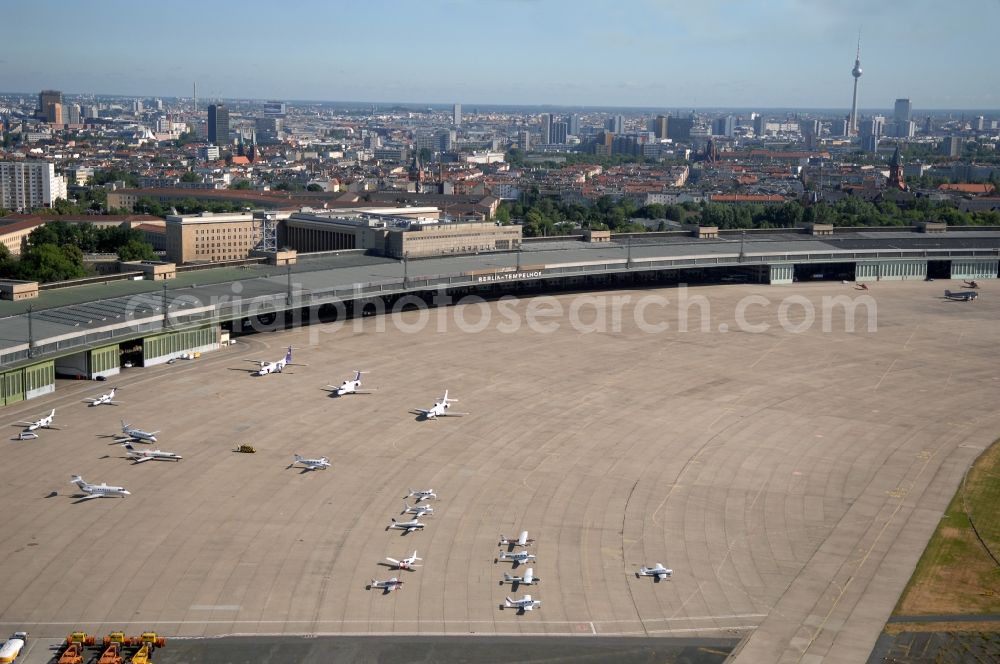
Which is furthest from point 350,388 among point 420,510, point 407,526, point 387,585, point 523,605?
point 523,605

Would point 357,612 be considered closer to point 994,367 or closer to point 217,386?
point 217,386

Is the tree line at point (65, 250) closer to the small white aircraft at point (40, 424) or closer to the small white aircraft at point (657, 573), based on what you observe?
the small white aircraft at point (40, 424)

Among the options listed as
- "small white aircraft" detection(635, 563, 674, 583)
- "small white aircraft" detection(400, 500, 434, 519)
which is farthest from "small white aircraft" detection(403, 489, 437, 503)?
"small white aircraft" detection(635, 563, 674, 583)

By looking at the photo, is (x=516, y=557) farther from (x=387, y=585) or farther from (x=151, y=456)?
(x=151, y=456)

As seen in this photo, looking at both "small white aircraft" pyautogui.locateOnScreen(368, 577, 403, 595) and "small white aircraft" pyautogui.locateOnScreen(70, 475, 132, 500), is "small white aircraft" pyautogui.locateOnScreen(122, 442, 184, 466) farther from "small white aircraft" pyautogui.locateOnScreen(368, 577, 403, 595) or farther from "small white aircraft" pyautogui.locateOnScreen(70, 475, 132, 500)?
"small white aircraft" pyautogui.locateOnScreen(368, 577, 403, 595)

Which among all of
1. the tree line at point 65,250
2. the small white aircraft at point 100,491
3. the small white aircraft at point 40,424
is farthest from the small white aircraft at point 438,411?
the tree line at point 65,250

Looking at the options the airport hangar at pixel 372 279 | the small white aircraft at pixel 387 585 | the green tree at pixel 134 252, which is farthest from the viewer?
the green tree at pixel 134 252

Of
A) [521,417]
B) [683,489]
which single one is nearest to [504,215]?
[521,417]
